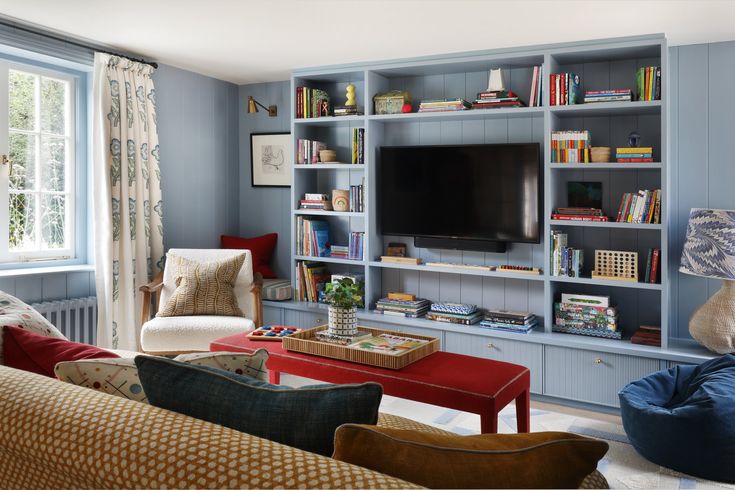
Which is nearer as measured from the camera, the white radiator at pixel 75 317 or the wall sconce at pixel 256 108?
the white radiator at pixel 75 317

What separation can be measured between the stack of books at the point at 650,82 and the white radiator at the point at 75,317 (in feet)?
12.6

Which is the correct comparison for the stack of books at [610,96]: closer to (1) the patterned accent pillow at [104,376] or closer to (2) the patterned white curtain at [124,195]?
(2) the patterned white curtain at [124,195]

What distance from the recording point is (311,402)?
4.10ft

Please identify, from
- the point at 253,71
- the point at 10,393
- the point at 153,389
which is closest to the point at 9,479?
the point at 10,393

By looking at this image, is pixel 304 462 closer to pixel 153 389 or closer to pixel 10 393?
pixel 153 389

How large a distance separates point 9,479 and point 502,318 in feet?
10.9

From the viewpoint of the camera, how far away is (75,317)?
13.6 ft

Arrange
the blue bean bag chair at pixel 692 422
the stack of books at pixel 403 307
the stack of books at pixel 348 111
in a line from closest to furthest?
the blue bean bag chair at pixel 692 422 < the stack of books at pixel 403 307 < the stack of books at pixel 348 111

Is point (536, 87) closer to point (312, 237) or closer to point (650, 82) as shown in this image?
point (650, 82)

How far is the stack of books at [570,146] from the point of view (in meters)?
3.96

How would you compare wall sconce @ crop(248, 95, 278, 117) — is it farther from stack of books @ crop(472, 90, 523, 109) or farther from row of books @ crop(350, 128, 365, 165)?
stack of books @ crop(472, 90, 523, 109)

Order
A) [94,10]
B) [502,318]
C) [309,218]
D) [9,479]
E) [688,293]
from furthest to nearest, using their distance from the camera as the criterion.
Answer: [309,218] < [502,318] < [688,293] < [94,10] < [9,479]

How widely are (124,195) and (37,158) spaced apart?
588mm

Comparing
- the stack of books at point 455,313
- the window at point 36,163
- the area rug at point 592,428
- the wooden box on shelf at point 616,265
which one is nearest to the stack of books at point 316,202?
the stack of books at point 455,313
